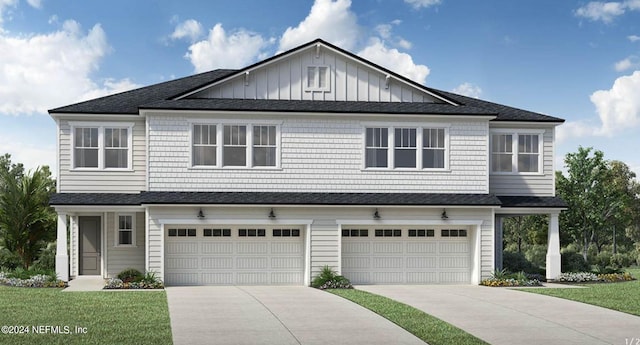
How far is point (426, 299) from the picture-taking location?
21.0 metres

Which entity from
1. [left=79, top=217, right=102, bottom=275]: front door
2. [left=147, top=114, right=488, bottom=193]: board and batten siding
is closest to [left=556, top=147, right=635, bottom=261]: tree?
[left=147, top=114, right=488, bottom=193]: board and batten siding

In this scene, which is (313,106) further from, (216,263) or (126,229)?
(126,229)

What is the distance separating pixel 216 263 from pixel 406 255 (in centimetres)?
636

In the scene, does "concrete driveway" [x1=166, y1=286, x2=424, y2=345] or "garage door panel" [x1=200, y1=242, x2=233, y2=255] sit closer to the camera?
"concrete driveway" [x1=166, y1=286, x2=424, y2=345]

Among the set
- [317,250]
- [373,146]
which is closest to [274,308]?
[317,250]

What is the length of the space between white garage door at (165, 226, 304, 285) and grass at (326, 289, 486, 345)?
482 cm

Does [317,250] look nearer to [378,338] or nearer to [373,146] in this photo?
[373,146]

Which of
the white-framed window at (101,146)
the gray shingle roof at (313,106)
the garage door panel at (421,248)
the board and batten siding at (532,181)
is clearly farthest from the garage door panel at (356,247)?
the white-framed window at (101,146)

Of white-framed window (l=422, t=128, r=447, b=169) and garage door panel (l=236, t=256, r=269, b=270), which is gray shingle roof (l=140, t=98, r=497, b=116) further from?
garage door panel (l=236, t=256, r=269, b=270)

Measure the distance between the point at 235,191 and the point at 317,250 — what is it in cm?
329

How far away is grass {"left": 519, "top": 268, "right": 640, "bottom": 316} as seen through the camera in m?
19.4

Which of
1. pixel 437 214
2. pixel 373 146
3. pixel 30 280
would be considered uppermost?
pixel 373 146

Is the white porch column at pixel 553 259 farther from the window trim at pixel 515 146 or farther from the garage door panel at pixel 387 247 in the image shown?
the garage door panel at pixel 387 247

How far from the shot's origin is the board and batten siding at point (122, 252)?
28703mm
